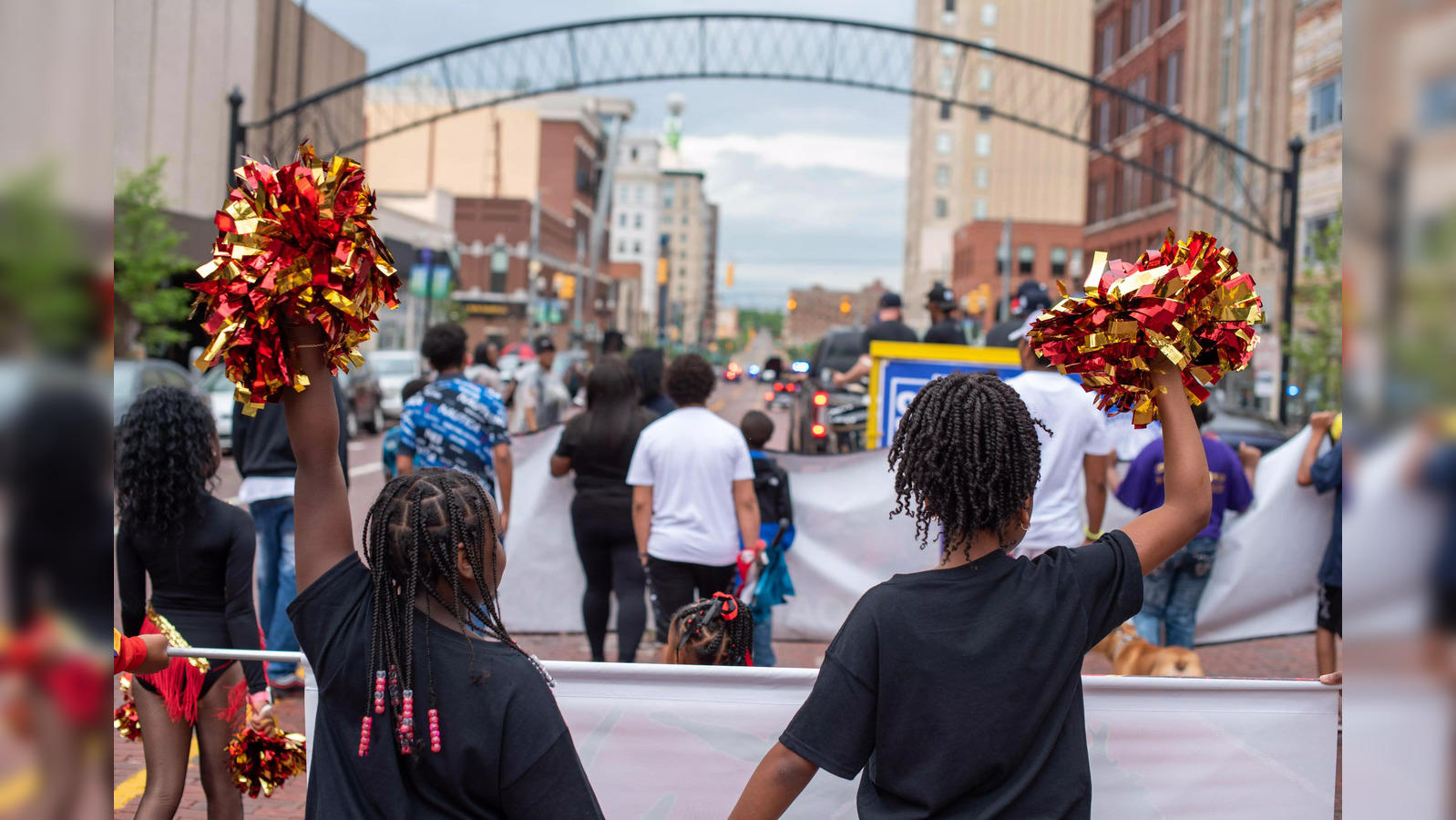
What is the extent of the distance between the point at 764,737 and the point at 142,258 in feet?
79.0

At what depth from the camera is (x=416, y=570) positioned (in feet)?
7.13

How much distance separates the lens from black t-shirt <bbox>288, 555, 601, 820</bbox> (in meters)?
2.08

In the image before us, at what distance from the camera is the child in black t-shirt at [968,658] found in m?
2.12

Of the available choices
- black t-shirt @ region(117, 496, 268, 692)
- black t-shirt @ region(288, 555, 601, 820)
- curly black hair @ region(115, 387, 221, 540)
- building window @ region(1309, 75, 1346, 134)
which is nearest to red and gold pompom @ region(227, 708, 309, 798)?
black t-shirt @ region(117, 496, 268, 692)

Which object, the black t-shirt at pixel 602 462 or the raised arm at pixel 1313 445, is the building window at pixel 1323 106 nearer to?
the raised arm at pixel 1313 445

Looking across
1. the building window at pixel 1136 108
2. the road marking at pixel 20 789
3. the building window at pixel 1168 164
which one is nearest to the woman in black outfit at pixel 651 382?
the road marking at pixel 20 789

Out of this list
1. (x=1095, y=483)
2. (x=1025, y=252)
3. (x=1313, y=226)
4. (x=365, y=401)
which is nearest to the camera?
(x=1095, y=483)

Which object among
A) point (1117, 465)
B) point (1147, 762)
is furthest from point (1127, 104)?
point (1147, 762)

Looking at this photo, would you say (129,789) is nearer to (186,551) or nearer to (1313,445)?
(186,551)

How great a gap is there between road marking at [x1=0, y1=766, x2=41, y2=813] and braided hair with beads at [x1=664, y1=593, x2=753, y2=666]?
9.18 ft

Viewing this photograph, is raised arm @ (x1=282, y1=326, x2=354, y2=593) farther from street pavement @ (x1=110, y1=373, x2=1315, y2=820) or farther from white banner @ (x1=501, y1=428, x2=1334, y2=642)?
white banner @ (x1=501, y1=428, x2=1334, y2=642)

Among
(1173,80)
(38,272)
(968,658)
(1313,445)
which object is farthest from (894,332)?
(1173,80)

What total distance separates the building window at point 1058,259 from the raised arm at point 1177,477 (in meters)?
93.8

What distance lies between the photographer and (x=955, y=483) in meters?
2.24
